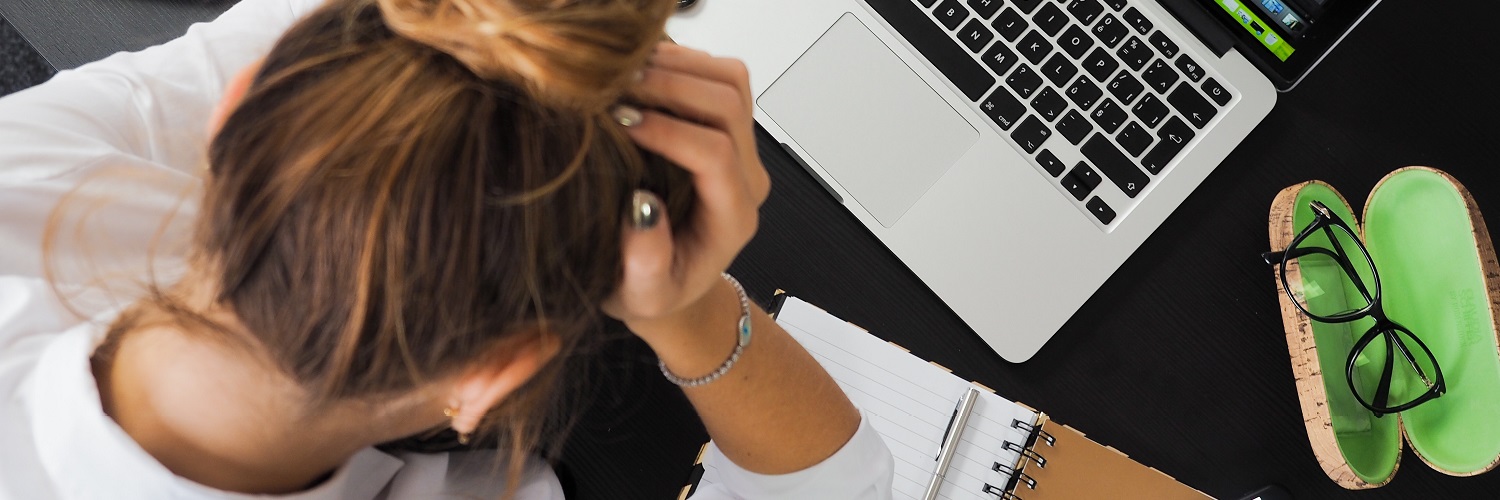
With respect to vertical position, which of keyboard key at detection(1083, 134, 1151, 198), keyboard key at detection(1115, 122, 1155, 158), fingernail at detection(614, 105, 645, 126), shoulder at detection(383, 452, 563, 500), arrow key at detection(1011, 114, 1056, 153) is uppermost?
keyboard key at detection(1115, 122, 1155, 158)

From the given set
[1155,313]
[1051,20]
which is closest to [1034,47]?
[1051,20]

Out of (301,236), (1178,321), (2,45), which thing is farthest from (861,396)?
(2,45)

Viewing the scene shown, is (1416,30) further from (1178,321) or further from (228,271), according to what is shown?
(228,271)

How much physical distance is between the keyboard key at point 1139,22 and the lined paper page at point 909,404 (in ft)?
1.03

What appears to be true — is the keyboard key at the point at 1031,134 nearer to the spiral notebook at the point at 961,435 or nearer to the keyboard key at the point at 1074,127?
the keyboard key at the point at 1074,127

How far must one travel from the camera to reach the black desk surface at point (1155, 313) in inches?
25.2

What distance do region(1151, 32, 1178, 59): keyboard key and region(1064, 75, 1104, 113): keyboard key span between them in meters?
0.04

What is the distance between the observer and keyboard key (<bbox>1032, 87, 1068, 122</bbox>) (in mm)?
681

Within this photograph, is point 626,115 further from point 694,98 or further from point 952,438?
point 952,438

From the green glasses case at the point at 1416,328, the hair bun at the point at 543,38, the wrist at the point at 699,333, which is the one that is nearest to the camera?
the hair bun at the point at 543,38

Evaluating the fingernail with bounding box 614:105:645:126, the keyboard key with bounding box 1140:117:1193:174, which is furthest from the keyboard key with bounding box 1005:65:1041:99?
the fingernail with bounding box 614:105:645:126

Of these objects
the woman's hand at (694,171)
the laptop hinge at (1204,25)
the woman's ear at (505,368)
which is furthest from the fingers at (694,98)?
the laptop hinge at (1204,25)

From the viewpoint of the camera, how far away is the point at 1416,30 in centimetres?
72

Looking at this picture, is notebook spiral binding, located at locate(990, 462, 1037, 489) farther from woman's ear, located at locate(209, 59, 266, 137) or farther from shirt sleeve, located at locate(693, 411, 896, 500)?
woman's ear, located at locate(209, 59, 266, 137)
